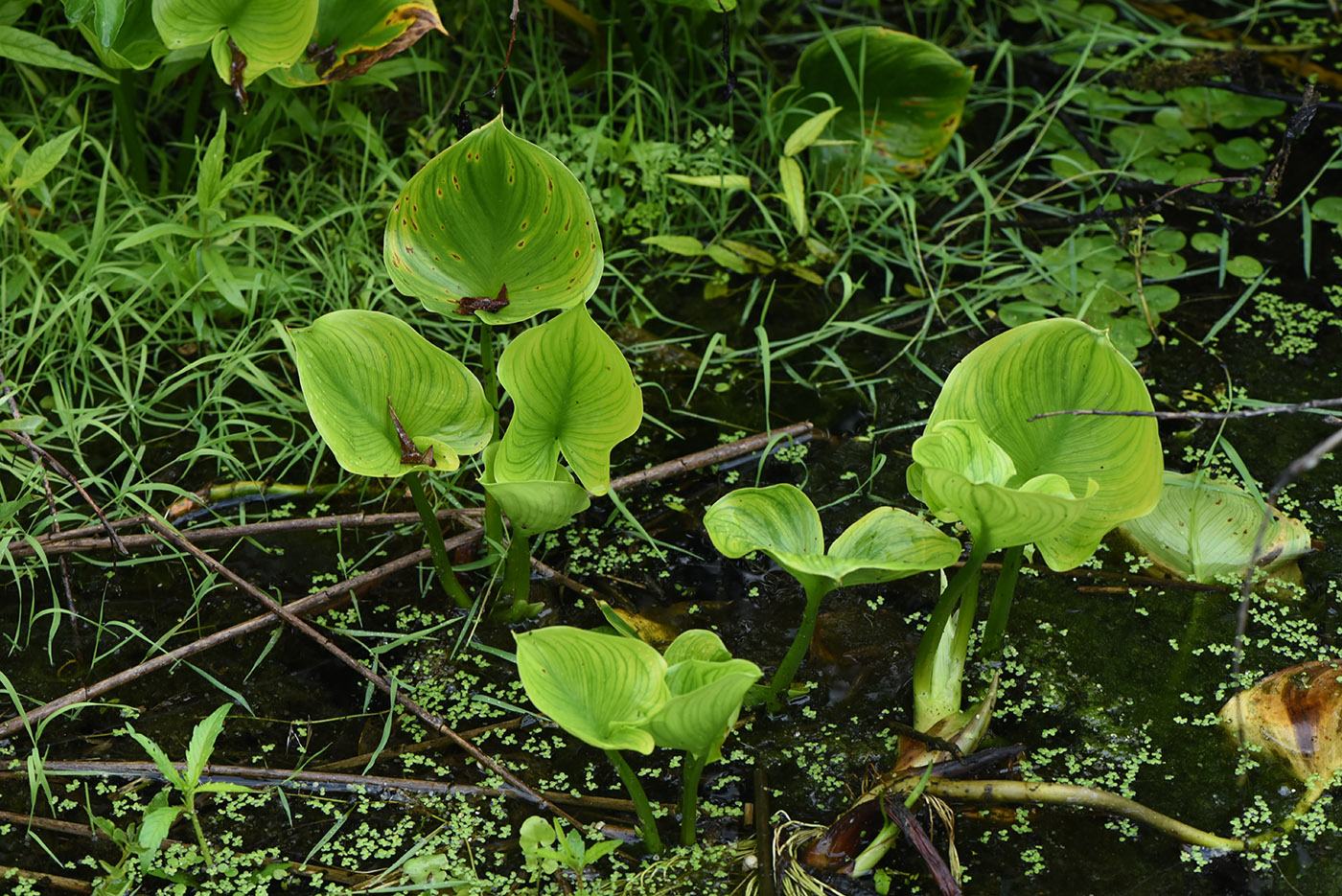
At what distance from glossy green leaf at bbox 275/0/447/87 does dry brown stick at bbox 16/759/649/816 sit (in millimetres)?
1132

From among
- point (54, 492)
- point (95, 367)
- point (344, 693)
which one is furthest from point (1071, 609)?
point (95, 367)

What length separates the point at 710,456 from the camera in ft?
6.36

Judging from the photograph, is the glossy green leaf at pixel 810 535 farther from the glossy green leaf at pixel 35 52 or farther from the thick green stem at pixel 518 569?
the glossy green leaf at pixel 35 52

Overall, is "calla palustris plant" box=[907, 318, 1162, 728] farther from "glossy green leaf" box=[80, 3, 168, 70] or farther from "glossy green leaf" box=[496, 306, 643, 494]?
"glossy green leaf" box=[80, 3, 168, 70]

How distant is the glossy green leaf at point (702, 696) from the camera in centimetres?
119

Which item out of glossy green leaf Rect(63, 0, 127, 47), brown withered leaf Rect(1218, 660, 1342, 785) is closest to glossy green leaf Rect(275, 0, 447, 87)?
glossy green leaf Rect(63, 0, 127, 47)

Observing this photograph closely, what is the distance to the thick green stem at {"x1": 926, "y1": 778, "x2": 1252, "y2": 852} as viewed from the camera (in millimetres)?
1405

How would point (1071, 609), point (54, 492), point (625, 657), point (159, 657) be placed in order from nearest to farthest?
point (625, 657) < point (159, 657) < point (1071, 609) < point (54, 492)

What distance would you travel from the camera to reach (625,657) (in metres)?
1.26

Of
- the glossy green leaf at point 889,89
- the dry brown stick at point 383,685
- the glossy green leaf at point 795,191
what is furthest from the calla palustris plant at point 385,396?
the glossy green leaf at point 889,89

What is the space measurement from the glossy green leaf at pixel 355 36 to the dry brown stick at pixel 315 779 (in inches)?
44.6

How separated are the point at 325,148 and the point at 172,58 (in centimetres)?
39

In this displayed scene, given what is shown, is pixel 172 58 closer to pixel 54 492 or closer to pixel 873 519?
pixel 54 492

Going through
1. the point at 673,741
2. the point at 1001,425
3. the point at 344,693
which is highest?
the point at 1001,425
